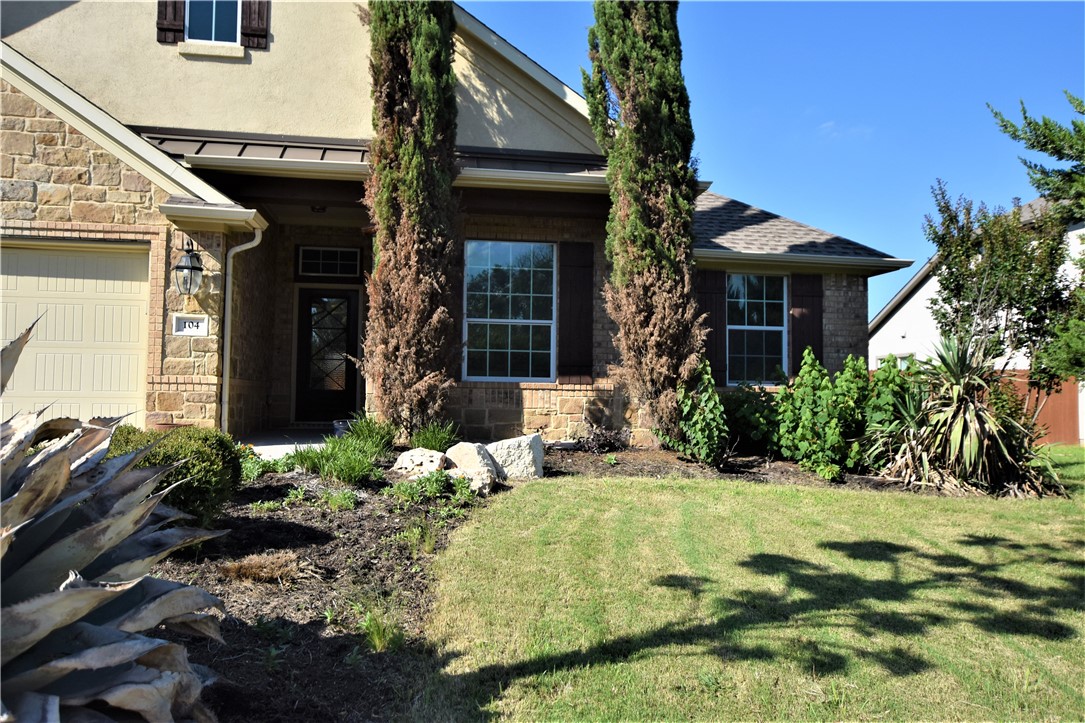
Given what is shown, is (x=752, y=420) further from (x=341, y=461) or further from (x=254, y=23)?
(x=254, y=23)

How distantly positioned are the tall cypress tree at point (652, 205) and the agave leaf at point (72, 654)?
718 cm

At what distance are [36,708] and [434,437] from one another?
624cm

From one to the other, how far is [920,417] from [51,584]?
28.6ft

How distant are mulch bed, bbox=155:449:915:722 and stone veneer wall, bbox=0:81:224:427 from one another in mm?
2889

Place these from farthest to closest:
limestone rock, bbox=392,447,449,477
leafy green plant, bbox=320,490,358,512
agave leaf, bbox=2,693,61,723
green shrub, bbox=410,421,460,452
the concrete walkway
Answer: the concrete walkway
green shrub, bbox=410,421,460,452
limestone rock, bbox=392,447,449,477
leafy green plant, bbox=320,490,358,512
agave leaf, bbox=2,693,61,723

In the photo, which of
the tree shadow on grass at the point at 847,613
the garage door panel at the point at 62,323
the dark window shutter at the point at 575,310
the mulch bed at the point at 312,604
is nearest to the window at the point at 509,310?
the dark window shutter at the point at 575,310

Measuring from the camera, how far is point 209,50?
10242 mm

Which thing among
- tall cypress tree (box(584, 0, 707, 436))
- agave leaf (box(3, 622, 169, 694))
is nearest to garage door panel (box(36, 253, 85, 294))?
tall cypress tree (box(584, 0, 707, 436))

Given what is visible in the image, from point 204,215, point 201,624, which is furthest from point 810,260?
point 201,624

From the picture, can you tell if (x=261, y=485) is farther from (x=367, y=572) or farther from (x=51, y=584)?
(x=51, y=584)

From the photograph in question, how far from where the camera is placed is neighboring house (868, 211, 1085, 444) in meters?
16.7

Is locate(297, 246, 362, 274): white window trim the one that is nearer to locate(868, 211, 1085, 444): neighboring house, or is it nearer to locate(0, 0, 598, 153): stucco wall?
locate(0, 0, 598, 153): stucco wall

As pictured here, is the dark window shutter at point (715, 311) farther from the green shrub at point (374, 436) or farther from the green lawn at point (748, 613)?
the green shrub at point (374, 436)

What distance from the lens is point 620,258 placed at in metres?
9.12
